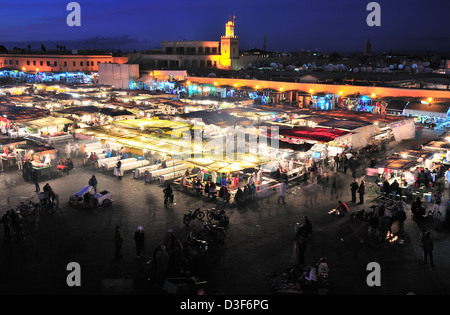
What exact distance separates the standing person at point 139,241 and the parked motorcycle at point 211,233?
4.94 feet

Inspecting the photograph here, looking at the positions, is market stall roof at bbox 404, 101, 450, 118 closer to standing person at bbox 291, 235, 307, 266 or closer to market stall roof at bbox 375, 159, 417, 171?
market stall roof at bbox 375, 159, 417, 171

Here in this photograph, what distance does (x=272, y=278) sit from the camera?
8.28 m

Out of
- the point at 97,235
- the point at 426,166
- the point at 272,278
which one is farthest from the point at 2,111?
the point at 426,166

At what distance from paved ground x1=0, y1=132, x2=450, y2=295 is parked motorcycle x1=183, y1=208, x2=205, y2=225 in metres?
0.23

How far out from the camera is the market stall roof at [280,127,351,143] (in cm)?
1667

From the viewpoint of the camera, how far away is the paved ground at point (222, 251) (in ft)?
26.9

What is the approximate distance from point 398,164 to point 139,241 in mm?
10418

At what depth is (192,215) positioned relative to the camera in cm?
1153

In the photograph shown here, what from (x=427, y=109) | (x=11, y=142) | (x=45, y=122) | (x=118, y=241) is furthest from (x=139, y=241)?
(x=427, y=109)

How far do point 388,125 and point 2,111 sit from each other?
76.1 feet

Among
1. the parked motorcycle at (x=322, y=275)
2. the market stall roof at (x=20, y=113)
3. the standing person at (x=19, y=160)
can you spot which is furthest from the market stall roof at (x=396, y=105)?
the market stall roof at (x=20, y=113)

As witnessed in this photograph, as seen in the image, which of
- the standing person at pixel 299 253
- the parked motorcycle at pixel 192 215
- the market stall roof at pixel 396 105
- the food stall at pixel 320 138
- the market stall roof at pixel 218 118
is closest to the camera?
the standing person at pixel 299 253

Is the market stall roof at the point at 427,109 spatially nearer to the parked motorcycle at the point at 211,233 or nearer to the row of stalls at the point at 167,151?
the row of stalls at the point at 167,151

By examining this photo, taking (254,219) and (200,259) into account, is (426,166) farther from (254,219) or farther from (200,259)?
(200,259)
